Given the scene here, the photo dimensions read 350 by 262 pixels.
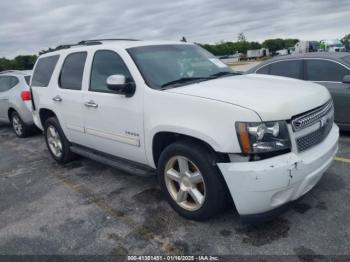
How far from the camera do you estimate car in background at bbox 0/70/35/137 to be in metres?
8.27

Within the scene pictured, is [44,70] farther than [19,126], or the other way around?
[19,126]

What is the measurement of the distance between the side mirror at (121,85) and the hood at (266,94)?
1.60ft

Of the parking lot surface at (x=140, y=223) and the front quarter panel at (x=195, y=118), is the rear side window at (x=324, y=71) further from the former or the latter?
the front quarter panel at (x=195, y=118)

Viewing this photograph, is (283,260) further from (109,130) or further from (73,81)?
(73,81)

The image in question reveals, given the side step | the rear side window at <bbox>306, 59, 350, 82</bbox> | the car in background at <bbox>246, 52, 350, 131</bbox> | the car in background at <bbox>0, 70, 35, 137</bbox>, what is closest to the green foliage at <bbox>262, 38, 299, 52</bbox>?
the car in background at <bbox>0, 70, 35, 137</bbox>

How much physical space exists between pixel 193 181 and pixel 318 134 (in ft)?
4.20

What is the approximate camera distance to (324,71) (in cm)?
609

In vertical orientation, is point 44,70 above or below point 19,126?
above

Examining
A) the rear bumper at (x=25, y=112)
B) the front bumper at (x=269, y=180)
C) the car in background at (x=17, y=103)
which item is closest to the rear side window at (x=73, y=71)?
the front bumper at (x=269, y=180)

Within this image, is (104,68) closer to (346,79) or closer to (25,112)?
(346,79)

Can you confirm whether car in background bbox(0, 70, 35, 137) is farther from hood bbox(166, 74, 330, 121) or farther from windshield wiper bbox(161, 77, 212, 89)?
hood bbox(166, 74, 330, 121)

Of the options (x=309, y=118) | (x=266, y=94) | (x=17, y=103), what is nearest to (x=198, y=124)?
(x=266, y=94)

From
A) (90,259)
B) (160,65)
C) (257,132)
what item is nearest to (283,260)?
(257,132)

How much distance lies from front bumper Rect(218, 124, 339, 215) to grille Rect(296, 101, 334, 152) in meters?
0.09
